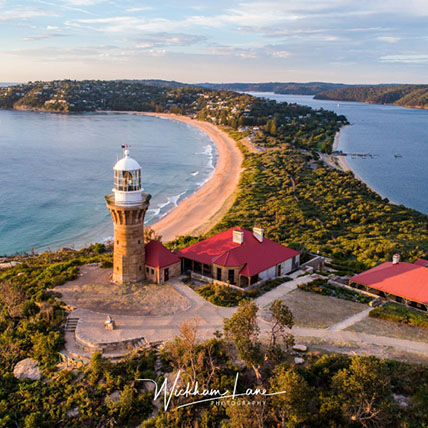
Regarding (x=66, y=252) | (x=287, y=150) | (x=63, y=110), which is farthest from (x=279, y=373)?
(x=63, y=110)

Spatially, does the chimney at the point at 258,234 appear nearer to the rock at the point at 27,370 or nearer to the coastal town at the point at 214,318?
the coastal town at the point at 214,318

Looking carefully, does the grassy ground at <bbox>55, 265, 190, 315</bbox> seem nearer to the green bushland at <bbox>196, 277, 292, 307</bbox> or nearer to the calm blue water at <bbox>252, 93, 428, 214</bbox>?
the green bushland at <bbox>196, 277, 292, 307</bbox>

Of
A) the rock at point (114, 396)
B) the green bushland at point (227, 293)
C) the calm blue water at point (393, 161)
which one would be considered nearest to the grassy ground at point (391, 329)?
the green bushland at point (227, 293)

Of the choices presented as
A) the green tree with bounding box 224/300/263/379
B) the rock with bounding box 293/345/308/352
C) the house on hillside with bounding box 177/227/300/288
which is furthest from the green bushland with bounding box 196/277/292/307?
the green tree with bounding box 224/300/263/379

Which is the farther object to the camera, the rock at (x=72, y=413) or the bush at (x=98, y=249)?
the bush at (x=98, y=249)

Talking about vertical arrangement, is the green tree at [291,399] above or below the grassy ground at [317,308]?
above

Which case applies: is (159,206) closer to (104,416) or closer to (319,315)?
(319,315)

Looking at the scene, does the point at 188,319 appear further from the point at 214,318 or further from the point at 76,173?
the point at 76,173

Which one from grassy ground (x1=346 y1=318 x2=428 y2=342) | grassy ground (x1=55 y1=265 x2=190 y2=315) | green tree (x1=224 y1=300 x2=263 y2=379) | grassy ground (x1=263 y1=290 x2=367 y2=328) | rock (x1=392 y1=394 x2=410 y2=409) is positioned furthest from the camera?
grassy ground (x1=55 y1=265 x2=190 y2=315)
